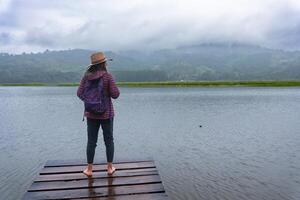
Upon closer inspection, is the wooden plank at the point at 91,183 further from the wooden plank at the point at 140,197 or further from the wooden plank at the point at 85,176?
the wooden plank at the point at 140,197

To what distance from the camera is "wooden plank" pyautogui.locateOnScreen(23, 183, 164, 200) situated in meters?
9.11

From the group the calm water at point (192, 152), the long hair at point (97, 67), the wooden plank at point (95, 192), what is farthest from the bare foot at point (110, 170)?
the calm water at point (192, 152)

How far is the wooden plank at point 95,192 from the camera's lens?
9109mm

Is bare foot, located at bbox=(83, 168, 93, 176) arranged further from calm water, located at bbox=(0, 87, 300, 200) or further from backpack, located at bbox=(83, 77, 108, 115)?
calm water, located at bbox=(0, 87, 300, 200)

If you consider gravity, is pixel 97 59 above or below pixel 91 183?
above

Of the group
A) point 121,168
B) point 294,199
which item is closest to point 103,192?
point 121,168

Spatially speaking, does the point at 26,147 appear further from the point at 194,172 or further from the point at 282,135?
the point at 282,135

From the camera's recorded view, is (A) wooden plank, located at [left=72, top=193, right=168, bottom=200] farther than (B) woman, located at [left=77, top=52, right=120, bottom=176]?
No

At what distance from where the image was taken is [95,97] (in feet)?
32.8

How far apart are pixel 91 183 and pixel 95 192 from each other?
2.10ft

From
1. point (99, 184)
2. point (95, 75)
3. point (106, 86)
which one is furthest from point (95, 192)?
point (95, 75)

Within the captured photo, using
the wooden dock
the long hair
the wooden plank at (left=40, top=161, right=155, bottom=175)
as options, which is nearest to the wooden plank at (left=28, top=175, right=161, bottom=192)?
the wooden dock

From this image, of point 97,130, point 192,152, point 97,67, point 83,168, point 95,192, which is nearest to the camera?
point 95,192

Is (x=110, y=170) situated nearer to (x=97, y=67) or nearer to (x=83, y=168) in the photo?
(x=83, y=168)
